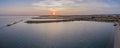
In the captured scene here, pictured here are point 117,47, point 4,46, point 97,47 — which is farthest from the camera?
point 4,46

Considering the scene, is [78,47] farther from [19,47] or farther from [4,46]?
[4,46]

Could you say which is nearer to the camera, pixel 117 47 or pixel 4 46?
pixel 117 47

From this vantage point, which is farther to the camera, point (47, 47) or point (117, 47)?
point (47, 47)

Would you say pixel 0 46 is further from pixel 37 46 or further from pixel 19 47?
pixel 37 46

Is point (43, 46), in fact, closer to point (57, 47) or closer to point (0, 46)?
point (57, 47)

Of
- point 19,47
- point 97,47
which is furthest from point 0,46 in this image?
point 97,47

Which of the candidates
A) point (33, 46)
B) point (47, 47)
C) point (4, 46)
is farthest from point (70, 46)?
point (4, 46)

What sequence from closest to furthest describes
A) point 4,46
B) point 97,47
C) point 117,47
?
point 117,47 → point 97,47 → point 4,46

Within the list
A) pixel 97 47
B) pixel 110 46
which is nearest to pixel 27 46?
pixel 97 47
